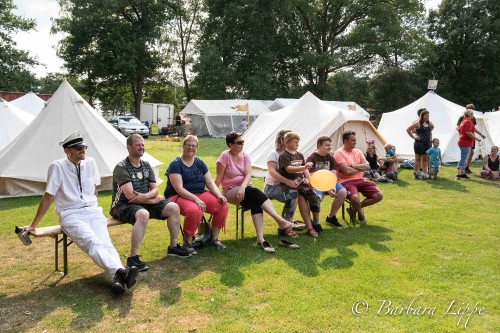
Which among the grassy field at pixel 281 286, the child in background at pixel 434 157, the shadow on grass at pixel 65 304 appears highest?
the child in background at pixel 434 157

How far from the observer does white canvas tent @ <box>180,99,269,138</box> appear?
89.8 feet

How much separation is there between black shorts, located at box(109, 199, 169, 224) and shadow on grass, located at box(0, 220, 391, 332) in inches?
21.8

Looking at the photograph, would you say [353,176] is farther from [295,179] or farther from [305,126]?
[305,126]

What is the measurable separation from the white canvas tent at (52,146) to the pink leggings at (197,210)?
393cm

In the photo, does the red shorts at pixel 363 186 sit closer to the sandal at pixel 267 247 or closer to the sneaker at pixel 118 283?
the sandal at pixel 267 247

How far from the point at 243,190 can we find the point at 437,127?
10966mm

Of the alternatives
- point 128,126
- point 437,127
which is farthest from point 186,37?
point 437,127

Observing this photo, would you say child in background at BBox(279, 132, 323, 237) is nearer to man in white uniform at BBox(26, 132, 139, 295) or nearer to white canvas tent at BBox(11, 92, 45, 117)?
man in white uniform at BBox(26, 132, 139, 295)

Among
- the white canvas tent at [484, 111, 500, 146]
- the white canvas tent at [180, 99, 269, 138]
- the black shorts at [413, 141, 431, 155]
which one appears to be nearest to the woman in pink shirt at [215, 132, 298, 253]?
the black shorts at [413, 141, 431, 155]

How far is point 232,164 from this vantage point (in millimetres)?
5352

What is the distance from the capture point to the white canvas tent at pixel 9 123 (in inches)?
407

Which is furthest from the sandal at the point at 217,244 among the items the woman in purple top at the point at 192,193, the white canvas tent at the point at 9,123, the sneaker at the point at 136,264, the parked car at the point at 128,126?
the parked car at the point at 128,126

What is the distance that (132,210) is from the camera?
4.34m

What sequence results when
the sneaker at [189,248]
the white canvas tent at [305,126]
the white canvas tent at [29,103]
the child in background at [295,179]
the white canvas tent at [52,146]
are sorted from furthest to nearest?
1. the white canvas tent at [29,103]
2. the white canvas tent at [305,126]
3. the white canvas tent at [52,146]
4. the child in background at [295,179]
5. the sneaker at [189,248]
